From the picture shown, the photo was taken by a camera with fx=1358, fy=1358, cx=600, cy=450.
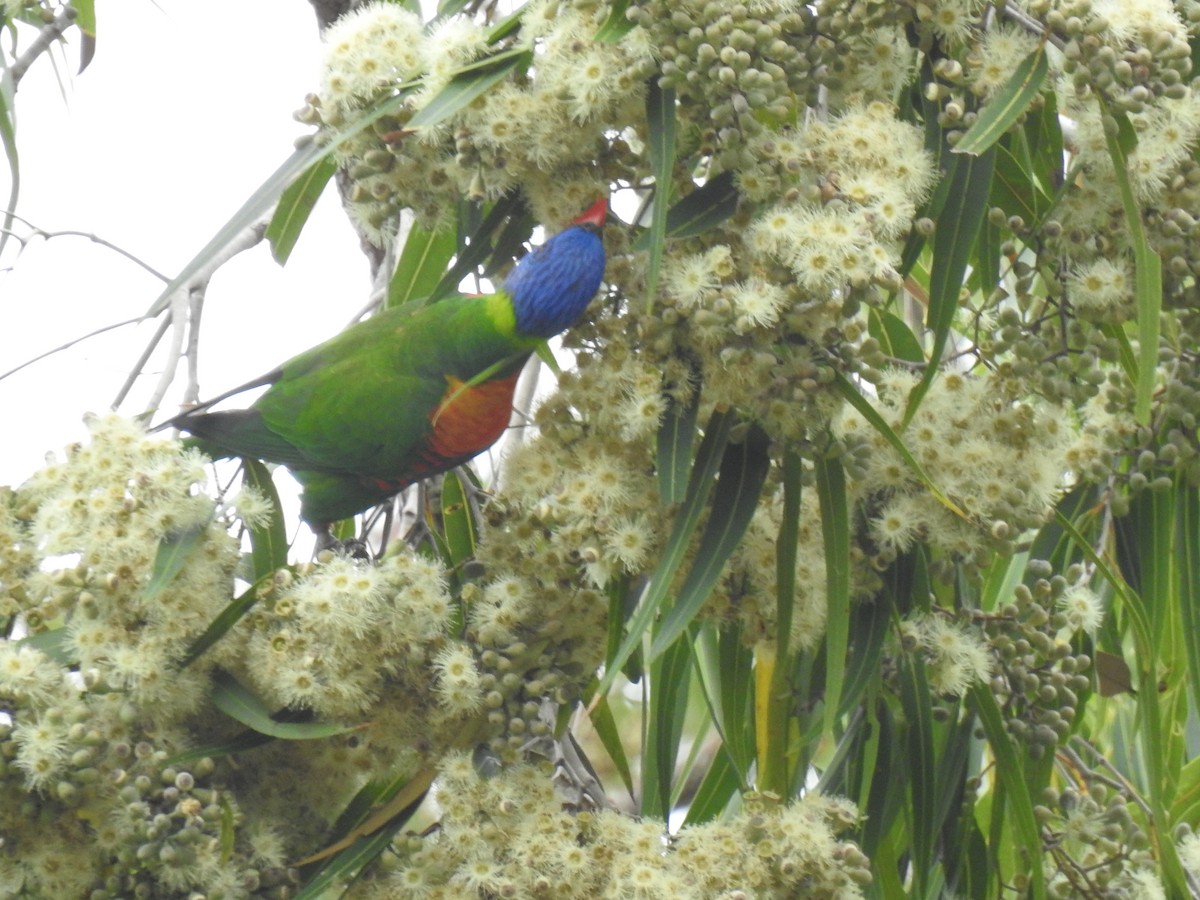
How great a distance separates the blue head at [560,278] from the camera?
171 cm

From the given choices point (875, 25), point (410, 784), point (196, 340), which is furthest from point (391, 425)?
point (875, 25)

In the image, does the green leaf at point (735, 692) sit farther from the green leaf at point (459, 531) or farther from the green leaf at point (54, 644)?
the green leaf at point (54, 644)

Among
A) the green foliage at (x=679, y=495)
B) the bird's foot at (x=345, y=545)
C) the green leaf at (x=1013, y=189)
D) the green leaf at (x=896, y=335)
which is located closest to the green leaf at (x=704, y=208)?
the green foliage at (x=679, y=495)

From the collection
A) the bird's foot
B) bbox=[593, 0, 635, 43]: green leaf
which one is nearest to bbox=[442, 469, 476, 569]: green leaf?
the bird's foot

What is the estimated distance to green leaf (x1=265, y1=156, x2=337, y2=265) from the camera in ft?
7.05

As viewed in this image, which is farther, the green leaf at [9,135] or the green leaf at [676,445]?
the green leaf at [9,135]

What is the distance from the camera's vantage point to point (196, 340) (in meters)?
2.10

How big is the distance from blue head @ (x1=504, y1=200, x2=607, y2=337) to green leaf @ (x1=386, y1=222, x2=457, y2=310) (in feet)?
0.63

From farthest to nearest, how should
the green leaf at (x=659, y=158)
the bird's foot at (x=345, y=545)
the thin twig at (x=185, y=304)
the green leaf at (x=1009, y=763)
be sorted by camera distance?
the bird's foot at (x=345, y=545) < the thin twig at (x=185, y=304) < the green leaf at (x=1009, y=763) < the green leaf at (x=659, y=158)

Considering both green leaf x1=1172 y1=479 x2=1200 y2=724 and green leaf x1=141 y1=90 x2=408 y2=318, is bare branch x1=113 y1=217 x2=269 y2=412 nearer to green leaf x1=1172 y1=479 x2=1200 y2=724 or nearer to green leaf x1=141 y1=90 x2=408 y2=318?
green leaf x1=141 y1=90 x2=408 y2=318

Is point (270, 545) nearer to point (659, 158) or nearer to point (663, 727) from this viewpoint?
point (663, 727)

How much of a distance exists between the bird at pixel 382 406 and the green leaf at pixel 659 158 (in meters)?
0.64

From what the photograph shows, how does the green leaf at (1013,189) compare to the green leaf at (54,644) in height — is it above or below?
above

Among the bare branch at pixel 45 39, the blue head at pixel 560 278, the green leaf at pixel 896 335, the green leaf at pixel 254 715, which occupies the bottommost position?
the green leaf at pixel 254 715
